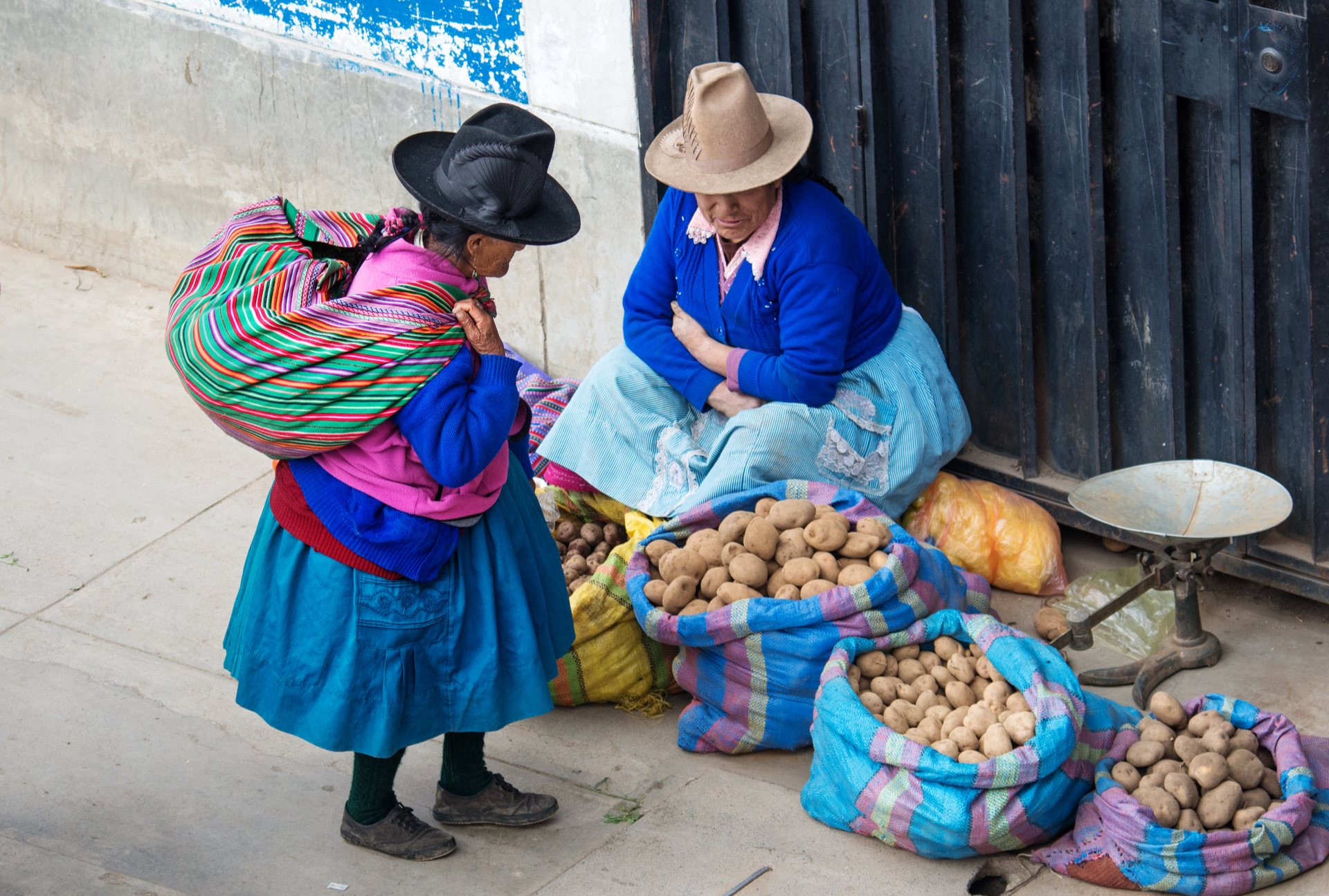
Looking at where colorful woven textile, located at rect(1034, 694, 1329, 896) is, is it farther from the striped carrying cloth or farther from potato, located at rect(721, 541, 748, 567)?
the striped carrying cloth

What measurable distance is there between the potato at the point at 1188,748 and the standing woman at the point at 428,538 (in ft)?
4.76

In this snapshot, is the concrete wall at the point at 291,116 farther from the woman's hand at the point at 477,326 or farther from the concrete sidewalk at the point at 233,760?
the woman's hand at the point at 477,326

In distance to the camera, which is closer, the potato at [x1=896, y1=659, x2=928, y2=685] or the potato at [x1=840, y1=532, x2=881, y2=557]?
the potato at [x1=896, y1=659, x2=928, y2=685]

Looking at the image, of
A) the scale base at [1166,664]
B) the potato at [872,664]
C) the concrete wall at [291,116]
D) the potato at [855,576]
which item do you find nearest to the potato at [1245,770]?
the scale base at [1166,664]

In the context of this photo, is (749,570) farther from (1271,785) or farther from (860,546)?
(1271,785)

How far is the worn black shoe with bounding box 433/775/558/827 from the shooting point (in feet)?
11.9

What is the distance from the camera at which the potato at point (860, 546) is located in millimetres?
3857

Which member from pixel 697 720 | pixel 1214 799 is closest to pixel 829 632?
pixel 697 720

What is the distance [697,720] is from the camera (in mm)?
3945

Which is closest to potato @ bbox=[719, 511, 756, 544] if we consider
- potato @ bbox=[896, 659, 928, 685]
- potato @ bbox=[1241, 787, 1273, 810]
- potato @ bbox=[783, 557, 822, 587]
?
potato @ bbox=[783, 557, 822, 587]

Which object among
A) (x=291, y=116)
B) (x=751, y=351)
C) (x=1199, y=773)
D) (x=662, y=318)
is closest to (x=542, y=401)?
(x=662, y=318)

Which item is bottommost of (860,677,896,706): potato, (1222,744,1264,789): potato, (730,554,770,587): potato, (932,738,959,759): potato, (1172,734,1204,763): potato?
(1222,744,1264,789): potato

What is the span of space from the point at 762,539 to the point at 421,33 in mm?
2865

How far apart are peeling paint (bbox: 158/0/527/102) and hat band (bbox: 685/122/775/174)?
159cm
